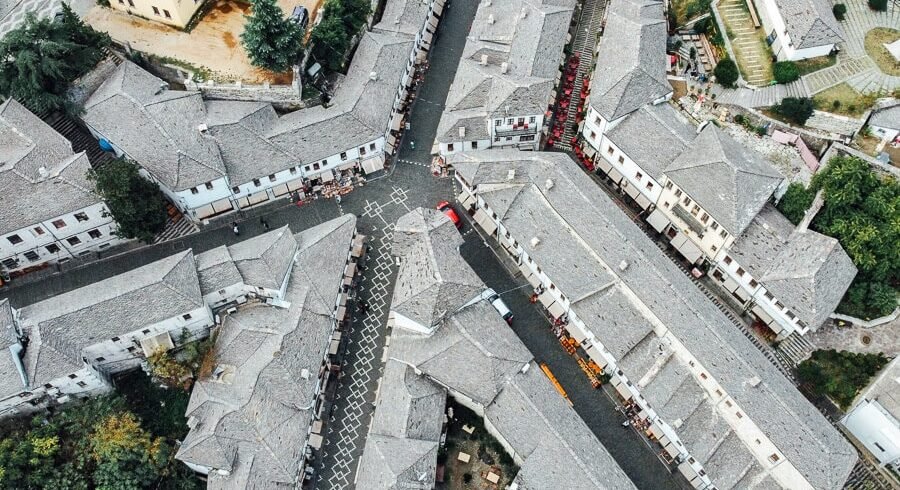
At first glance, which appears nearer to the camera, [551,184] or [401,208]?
[551,184]

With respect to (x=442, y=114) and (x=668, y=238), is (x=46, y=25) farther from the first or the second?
(x=668, y=238)

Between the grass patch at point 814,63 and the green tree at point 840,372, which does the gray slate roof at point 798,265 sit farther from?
the grass patch at point 814,63

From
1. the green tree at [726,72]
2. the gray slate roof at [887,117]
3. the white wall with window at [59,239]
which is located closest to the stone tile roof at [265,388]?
the white wall with window at [59,239]

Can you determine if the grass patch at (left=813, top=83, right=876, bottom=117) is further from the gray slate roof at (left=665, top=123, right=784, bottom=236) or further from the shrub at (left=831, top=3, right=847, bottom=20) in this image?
the gray slate roof at (left=665, top=123, right=784, bottom=236)

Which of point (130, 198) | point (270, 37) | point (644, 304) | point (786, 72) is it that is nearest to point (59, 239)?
point (130, 198)

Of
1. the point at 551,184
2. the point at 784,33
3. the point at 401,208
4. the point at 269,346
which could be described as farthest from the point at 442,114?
the point at 784,33

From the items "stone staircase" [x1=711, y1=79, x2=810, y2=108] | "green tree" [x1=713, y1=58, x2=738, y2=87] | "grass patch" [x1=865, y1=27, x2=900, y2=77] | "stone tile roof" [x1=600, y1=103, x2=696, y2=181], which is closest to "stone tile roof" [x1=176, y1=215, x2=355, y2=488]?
"stone tile roof" [x1=600, y1=103, x2=696, y2=181]
